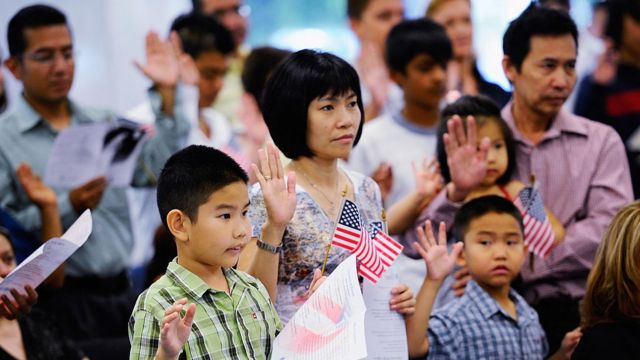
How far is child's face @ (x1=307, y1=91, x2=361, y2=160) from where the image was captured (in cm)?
355

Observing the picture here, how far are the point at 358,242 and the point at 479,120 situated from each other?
119cm

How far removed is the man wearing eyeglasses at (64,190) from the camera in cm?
480

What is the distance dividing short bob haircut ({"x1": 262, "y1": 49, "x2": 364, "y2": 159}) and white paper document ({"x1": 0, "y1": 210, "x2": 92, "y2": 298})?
2.10 ft

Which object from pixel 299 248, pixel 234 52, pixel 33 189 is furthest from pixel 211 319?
pixel 234 52

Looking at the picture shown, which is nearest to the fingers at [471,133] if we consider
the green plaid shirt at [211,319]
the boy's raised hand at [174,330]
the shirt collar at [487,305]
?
the shirt collar at [487,305]

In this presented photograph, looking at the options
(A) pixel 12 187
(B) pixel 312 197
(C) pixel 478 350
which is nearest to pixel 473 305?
(C) pixel 478 350

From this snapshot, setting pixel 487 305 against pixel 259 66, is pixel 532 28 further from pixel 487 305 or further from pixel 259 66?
pixel 259 66

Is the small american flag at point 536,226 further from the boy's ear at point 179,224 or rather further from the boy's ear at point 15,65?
the boy's ear at point 15,65

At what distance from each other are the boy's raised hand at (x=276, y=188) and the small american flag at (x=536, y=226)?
121cm

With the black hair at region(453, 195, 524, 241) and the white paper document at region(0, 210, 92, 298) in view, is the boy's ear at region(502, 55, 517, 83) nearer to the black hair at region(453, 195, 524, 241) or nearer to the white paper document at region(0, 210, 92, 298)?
the black hair at region(453, 195, 524, 241)

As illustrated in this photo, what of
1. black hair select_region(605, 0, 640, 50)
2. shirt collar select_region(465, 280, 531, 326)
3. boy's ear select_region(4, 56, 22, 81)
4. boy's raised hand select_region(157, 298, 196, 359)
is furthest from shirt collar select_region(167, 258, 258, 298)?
black hair select_region(605, 0, 640, 50)

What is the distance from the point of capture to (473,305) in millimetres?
4074

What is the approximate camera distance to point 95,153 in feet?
15.9

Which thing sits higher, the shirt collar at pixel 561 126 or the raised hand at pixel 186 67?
the raised hand at pixel 186 67
